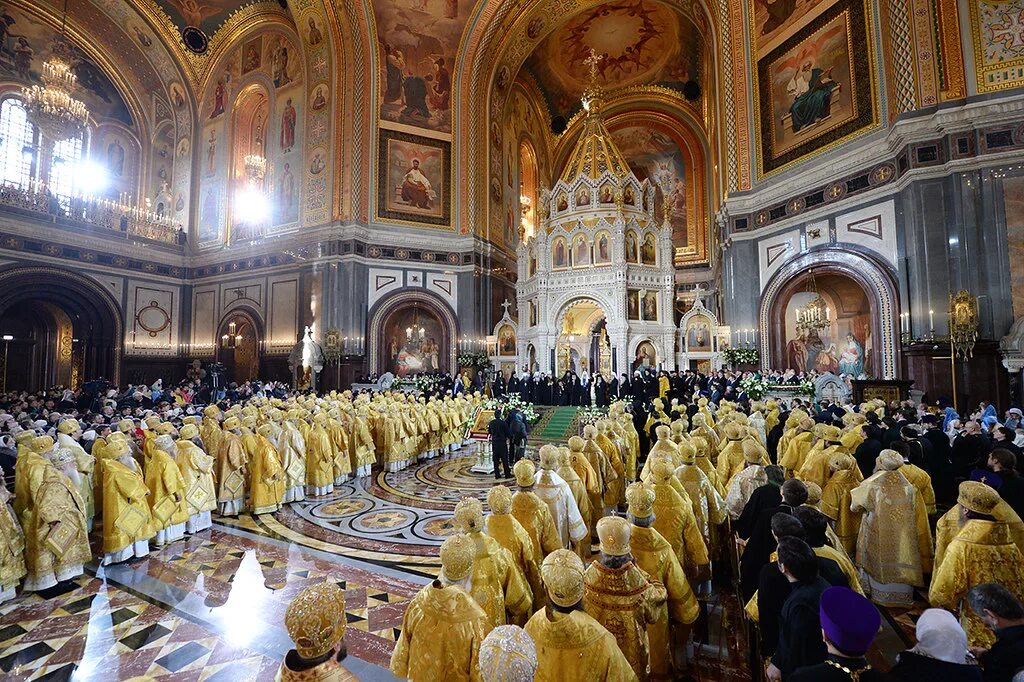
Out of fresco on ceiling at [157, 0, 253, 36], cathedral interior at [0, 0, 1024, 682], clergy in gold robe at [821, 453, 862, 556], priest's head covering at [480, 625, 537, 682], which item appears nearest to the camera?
priest's head covering at [480, 625, 537, 682]

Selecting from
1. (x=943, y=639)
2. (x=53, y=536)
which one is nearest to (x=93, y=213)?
(x=53, y=536)

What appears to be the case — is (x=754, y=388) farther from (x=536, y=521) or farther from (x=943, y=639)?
(x=943, y=639)

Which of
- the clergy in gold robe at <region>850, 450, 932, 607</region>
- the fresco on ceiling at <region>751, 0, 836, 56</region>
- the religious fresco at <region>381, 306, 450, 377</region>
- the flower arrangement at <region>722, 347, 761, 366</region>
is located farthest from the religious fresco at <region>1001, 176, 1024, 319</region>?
the religious fresco at <region>381, 306, 450, 377</region>

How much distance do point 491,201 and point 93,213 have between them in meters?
17.2

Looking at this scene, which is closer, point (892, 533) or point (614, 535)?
point (614, 535)

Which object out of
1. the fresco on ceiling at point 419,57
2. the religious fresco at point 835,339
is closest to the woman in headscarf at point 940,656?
the religious fresco at point 835,339

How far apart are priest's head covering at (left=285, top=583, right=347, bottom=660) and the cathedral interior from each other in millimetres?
5298

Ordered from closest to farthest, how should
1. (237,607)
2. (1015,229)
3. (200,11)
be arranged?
(237,607) < (1015,229) < (200,11)

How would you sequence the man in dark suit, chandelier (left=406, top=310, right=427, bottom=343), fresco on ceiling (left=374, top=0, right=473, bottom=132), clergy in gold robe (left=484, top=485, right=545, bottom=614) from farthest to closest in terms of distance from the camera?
chandelier (left=406, top=310, right=427, bottom=343) < fresco on ceiling (left=374, top=0, right=473, bottom=132) < the man in dark suit < clergy in gold robe (left=484, top=485, right=545, bottom=614)

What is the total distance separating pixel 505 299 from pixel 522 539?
2231 cm

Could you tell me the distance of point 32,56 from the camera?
20.4 meters

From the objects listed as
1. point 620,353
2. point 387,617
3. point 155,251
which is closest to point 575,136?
point 620,353

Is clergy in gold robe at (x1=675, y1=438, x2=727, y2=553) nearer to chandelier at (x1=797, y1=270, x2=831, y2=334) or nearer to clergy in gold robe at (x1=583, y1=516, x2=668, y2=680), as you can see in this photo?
clergy in gold robe at (x1=583, y1=516, x2=668, y2=680)

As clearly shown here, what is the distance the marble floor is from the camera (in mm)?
3541
